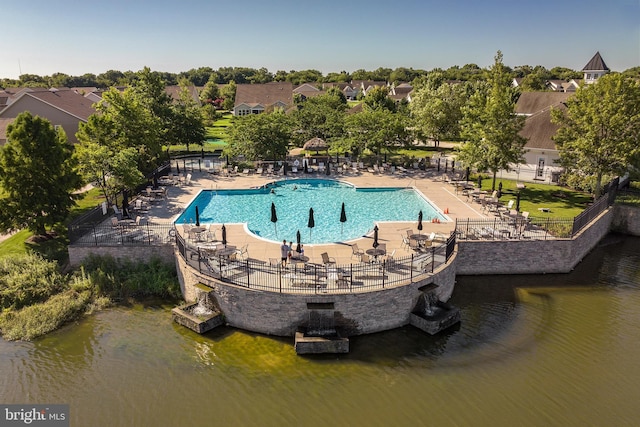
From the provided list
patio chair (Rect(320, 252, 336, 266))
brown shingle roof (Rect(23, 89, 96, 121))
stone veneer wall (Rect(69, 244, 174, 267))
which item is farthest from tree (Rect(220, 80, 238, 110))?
patio chair (Rect(320, 252, 336, 266))

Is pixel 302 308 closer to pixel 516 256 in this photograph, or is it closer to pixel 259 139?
pixel 516 256

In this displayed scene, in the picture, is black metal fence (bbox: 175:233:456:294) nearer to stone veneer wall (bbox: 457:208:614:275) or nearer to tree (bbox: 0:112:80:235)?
stone veneer wall (bbox: 457:208:614:275)

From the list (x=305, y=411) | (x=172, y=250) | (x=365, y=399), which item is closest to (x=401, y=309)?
(x=365, y=399)

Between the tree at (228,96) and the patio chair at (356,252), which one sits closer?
the patio chair at (356,252)

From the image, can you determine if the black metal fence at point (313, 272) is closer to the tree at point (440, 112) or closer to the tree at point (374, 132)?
the tree at point (374, 132)

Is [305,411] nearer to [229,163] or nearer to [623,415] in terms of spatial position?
[623,415]

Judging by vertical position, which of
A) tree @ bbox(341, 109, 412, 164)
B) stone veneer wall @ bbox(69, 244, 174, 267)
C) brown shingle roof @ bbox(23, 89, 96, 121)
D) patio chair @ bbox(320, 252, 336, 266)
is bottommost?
stone veneer wall @ bbox(69, 244, 174, 267)

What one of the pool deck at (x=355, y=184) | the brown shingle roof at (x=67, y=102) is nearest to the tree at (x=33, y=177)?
the pool deck at (x=355, y=184)
